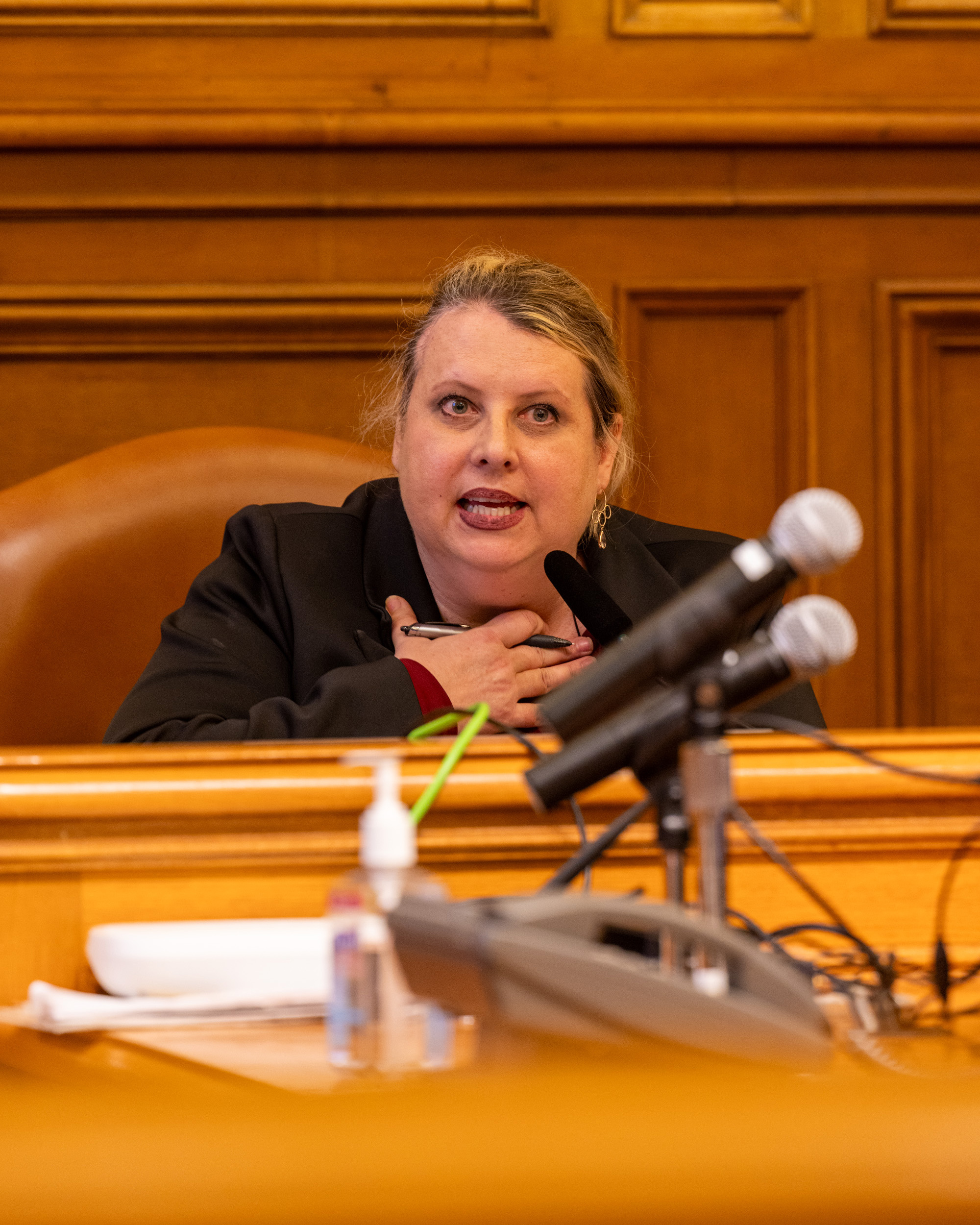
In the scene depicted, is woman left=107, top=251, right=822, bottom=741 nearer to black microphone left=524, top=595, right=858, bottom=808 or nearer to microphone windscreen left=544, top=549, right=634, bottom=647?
microphone windscreen left=544, top=549, right=634, bottom=647

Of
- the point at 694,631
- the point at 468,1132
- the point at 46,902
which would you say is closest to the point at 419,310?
the point at 46,902

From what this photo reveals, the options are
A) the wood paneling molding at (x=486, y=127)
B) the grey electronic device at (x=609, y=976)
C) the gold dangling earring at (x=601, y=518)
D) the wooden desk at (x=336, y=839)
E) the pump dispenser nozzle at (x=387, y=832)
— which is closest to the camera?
the grey electronic device at (x=609, y=976)

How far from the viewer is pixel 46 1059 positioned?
0.58 meters

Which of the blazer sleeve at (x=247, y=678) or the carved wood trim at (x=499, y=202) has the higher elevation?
the carved wood trim at (x=499, y=202)

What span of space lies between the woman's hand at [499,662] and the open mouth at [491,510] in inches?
4.1

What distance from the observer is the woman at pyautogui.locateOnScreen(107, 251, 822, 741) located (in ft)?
4.74

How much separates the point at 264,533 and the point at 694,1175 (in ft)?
4.56

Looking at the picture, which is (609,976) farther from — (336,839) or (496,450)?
(496,450)

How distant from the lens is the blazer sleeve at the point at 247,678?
1276mm

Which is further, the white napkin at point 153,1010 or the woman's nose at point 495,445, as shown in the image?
the woman's nose at point 495,445

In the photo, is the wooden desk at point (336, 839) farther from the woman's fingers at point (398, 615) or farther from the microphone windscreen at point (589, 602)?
the woman's fingers at point (398, 615)

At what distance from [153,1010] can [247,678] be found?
87 centimetres

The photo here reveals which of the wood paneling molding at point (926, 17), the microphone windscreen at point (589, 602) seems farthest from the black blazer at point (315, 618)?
the wood paneling molding at point (926, 17)

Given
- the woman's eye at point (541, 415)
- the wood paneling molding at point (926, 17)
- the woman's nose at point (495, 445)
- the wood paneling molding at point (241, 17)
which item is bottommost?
the woman's nose at point (495, 445)
